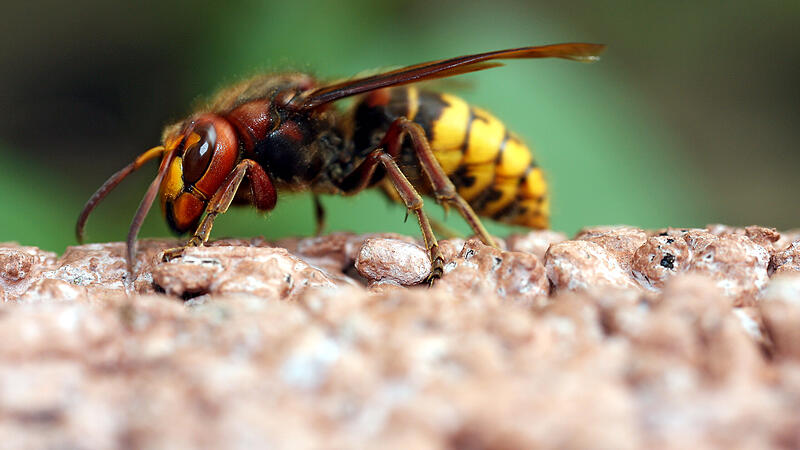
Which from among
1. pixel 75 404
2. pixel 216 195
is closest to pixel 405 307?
pixel 75 404

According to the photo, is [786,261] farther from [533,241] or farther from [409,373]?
[409,373]

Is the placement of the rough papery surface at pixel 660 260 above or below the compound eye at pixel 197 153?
below

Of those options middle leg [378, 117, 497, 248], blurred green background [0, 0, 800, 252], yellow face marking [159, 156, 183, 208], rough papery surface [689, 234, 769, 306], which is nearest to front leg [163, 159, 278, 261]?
yellow face marking [159, 156, 183, 208]

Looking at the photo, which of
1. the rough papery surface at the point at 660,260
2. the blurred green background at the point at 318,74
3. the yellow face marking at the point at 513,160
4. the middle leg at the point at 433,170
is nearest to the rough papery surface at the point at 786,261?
the rough papery surface at the point at 660,260

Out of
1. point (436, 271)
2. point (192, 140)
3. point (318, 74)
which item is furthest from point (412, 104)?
point (436, 271)

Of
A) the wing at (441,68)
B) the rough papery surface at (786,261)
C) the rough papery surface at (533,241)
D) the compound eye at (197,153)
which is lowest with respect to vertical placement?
the rough papery surface at (533,241)

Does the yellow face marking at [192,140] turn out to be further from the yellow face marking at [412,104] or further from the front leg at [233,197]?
the yellow face marking at [412,104]

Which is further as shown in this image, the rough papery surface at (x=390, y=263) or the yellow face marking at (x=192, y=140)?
the yellow face marking at (x=192, y=140)
